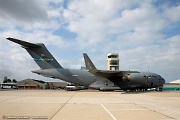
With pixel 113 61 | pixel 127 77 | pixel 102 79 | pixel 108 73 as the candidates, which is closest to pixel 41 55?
pixel 102 79

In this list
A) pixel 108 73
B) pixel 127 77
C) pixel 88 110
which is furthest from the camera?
pixel 127 77

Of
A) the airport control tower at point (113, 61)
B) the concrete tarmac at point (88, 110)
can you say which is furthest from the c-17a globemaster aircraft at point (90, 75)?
the airport control tower at point (113, 61)

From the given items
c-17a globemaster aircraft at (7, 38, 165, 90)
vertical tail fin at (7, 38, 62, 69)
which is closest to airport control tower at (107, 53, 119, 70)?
c-17a globemaster aircraft at (7, 38, 165, 90)

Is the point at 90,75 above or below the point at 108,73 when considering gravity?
below

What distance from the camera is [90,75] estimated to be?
34812 millimetres

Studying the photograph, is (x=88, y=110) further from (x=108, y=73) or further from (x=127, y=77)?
(x=127, y=77)

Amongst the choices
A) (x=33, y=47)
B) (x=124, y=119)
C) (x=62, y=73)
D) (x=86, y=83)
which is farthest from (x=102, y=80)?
(x=124, y=119)

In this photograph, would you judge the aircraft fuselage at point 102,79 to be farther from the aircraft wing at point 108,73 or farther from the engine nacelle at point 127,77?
the aircraft wing at point 108,73

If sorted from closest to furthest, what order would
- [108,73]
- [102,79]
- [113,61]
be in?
[108,73]
[102,79]
[113,61]

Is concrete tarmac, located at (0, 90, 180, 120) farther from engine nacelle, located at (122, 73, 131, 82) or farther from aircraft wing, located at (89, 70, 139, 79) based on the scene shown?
engine nacelle, located at (122, 73, 131, 82)

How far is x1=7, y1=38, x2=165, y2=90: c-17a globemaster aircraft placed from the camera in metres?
32.8

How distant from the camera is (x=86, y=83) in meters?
34.8

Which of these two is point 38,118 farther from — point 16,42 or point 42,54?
point 42,54

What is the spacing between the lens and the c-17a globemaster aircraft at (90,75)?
3278cm
